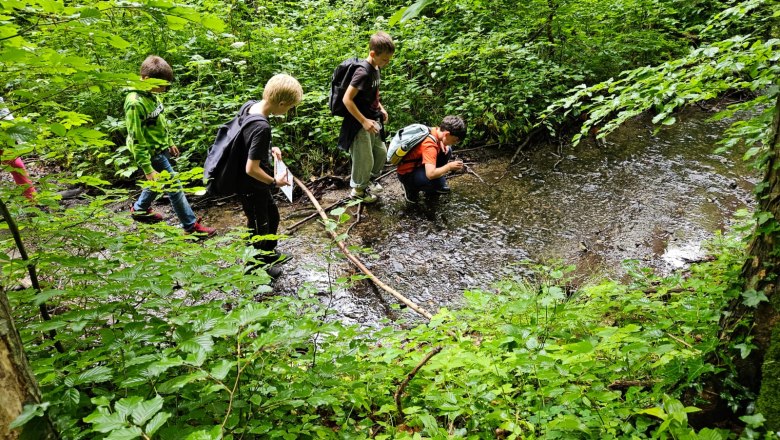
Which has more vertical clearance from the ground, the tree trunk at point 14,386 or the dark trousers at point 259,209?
the tree trunk at point 14,386

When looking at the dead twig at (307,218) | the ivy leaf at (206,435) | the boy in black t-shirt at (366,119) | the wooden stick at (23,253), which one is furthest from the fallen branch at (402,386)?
the dead twig at (307,218)

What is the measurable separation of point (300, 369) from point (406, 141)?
3.97 meters

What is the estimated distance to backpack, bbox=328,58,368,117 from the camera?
198 inches

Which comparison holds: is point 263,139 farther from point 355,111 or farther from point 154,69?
point 355,111

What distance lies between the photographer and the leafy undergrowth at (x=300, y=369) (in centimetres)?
164

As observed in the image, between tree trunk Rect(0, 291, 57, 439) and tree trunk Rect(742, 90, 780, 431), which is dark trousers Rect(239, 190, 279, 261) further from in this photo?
tree trunk Rect(742, 90, 780, 431)

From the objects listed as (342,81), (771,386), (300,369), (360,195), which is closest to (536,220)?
(360,195)

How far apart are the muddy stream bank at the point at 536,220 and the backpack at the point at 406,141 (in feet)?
2.65

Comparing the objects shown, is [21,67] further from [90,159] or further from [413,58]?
[413,58]

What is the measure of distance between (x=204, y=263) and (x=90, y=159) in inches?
251

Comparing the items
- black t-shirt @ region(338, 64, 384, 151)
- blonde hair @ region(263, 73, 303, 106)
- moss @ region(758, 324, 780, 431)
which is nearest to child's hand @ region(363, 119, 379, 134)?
black t-shirt @ region(338, 64, 384, 151)

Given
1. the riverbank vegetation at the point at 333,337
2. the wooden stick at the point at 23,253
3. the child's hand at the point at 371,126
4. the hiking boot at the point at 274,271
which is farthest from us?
the child's hand at the point at 371,126

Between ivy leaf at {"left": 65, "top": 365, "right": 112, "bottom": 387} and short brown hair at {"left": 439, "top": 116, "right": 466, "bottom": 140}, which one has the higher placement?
short brown hair at {"left": 439, "top": 116, "right": 466, "bottom": 140}

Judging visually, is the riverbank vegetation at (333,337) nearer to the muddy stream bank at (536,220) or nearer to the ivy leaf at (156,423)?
the ivy leaf at (156,423)
